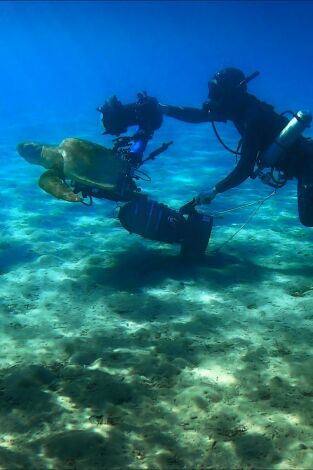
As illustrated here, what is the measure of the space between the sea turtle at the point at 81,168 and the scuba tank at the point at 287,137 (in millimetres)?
2567

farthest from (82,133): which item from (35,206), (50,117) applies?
(35,206)

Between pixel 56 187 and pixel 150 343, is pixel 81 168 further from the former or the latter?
pixel 150 343

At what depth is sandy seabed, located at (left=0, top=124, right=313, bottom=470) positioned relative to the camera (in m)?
3.06

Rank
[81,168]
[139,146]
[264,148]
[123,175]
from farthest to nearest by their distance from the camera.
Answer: [139,146], [264,148], [123,175], [81,168]

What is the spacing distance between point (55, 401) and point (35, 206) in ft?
28.2

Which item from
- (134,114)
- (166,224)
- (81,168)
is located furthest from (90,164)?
(134,114)

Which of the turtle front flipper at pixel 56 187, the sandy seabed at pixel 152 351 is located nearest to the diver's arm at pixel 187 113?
the sandy seabed at pixel 152 351

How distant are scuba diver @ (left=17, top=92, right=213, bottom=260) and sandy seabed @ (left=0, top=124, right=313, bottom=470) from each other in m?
0.62

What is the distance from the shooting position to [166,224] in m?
7.37

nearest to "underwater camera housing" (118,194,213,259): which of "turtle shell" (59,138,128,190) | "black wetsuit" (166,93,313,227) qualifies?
"turtle shell" (59,138,128,190)

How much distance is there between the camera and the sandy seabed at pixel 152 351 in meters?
3.06

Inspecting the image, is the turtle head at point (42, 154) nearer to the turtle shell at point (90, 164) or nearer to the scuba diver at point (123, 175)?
the scuba diver at point (123, 175)

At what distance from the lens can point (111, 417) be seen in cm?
334

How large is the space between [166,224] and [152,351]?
327 cm
